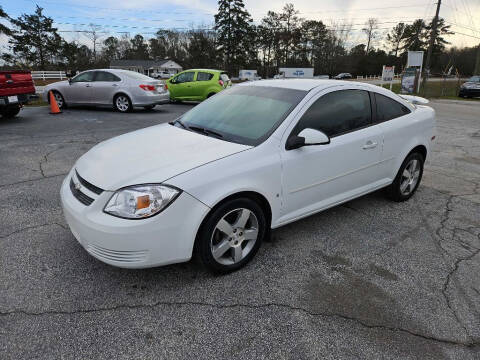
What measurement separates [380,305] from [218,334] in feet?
4.06

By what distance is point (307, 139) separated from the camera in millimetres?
2998

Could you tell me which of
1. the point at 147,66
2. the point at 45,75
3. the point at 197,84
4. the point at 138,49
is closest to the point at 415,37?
the point at 147,66

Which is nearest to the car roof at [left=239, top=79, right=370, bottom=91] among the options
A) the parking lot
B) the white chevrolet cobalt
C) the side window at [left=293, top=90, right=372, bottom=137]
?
the white chevrolet cobalt

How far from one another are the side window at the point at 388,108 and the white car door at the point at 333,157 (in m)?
0.18

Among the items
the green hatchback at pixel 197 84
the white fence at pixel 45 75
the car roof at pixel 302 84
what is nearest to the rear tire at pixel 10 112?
the green hatchback at pixel 197 84

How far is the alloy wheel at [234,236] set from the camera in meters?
2.78

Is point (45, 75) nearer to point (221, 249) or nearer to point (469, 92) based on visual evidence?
point (469, 92)

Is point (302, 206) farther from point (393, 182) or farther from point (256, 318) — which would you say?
point (393, 182)

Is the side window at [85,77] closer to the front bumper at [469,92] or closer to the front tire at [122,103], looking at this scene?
the front tire at [122,103]

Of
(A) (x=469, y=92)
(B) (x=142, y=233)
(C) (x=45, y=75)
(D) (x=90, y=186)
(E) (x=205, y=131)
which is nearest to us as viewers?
(B) (x=142, y=233)

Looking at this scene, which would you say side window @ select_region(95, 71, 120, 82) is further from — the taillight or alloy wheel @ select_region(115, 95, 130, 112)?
the taillight

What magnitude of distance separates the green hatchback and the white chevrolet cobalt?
1094cm

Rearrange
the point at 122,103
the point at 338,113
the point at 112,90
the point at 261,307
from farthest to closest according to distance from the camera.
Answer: the point at 122,103 → the point at 112,90 → the point at 338,113 → the point at 261,307

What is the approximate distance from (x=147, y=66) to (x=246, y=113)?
74.0 meters
